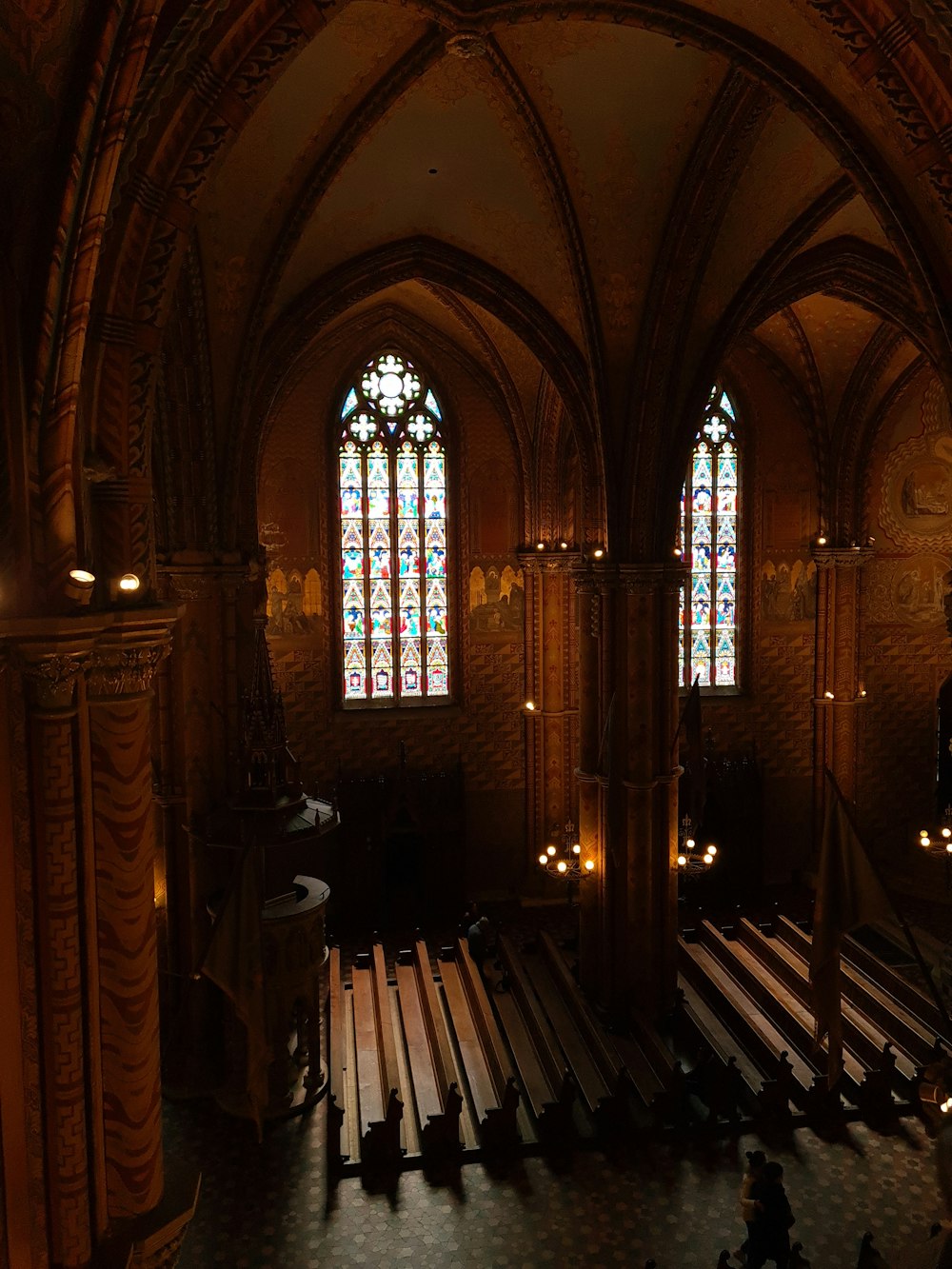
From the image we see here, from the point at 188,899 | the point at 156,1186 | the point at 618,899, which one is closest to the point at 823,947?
the point at 156,1186

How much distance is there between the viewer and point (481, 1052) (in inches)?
558

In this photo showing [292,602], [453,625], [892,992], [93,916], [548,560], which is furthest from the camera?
[453,625]

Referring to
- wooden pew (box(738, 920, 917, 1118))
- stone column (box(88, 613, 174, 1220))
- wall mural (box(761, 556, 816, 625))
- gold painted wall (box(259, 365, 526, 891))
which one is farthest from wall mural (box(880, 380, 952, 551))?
stone column (box(88, 613, 174, 1220))

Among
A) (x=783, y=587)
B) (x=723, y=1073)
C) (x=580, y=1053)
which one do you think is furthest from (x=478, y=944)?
(x=783, y=587)

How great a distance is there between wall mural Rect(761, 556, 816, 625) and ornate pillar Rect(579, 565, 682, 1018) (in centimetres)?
676

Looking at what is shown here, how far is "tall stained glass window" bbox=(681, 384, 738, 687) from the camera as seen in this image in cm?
2148

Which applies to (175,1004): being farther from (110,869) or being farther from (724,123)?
(724,123)

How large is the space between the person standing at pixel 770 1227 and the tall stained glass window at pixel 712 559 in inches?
499

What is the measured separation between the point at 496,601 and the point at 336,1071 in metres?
10.1

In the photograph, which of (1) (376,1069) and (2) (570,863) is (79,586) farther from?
(2) (570,863)

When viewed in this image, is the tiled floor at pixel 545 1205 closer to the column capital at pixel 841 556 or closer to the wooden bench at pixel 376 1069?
the wooden bench at pixel 376 1069

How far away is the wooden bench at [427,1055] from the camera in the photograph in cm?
1191

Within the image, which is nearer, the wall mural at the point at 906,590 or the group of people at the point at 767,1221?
the group of people at the point at 767,1221

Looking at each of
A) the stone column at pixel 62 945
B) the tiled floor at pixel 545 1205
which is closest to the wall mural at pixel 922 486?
the tiled floor at pixel 545 1205
